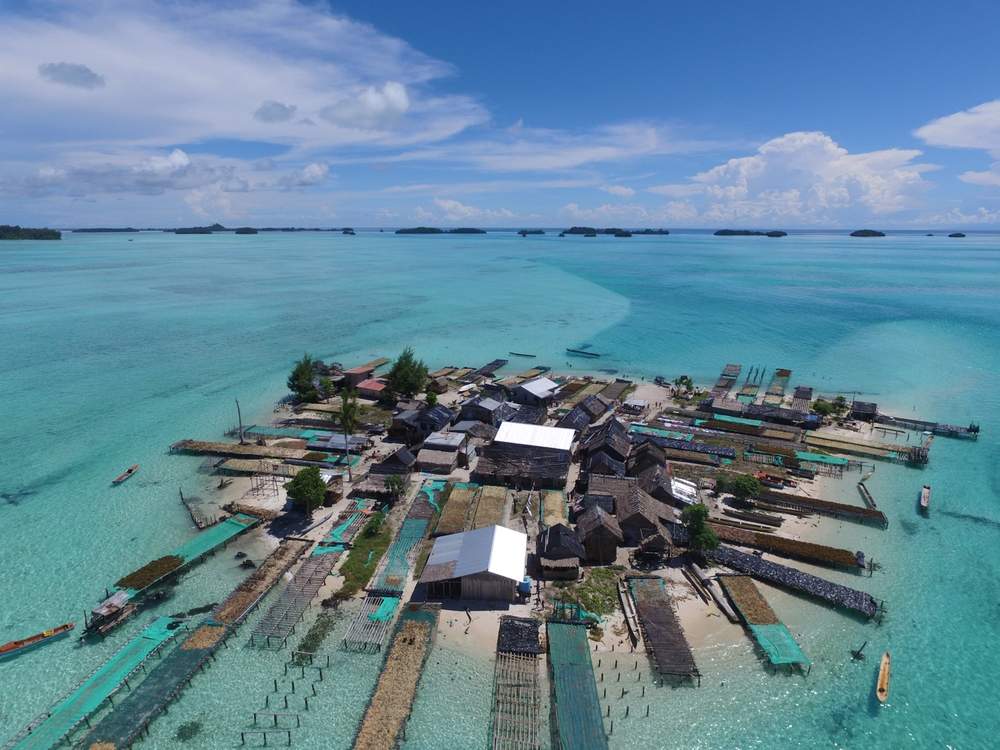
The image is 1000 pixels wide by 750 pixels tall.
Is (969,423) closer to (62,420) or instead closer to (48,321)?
(62,420)

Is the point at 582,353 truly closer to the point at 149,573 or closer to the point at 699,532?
the point at 699,532

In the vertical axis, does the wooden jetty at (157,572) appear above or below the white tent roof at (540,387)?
below

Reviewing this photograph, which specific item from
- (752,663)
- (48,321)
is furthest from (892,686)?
(48,321)

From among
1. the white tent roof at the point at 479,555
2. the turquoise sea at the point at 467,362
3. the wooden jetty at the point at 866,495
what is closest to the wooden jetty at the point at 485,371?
the turquoise sea at the point at 467,362

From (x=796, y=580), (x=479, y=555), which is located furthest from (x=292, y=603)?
(x=796, y=580)

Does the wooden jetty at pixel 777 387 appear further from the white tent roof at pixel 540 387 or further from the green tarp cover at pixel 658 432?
the white tent roof at pixel 540 387
